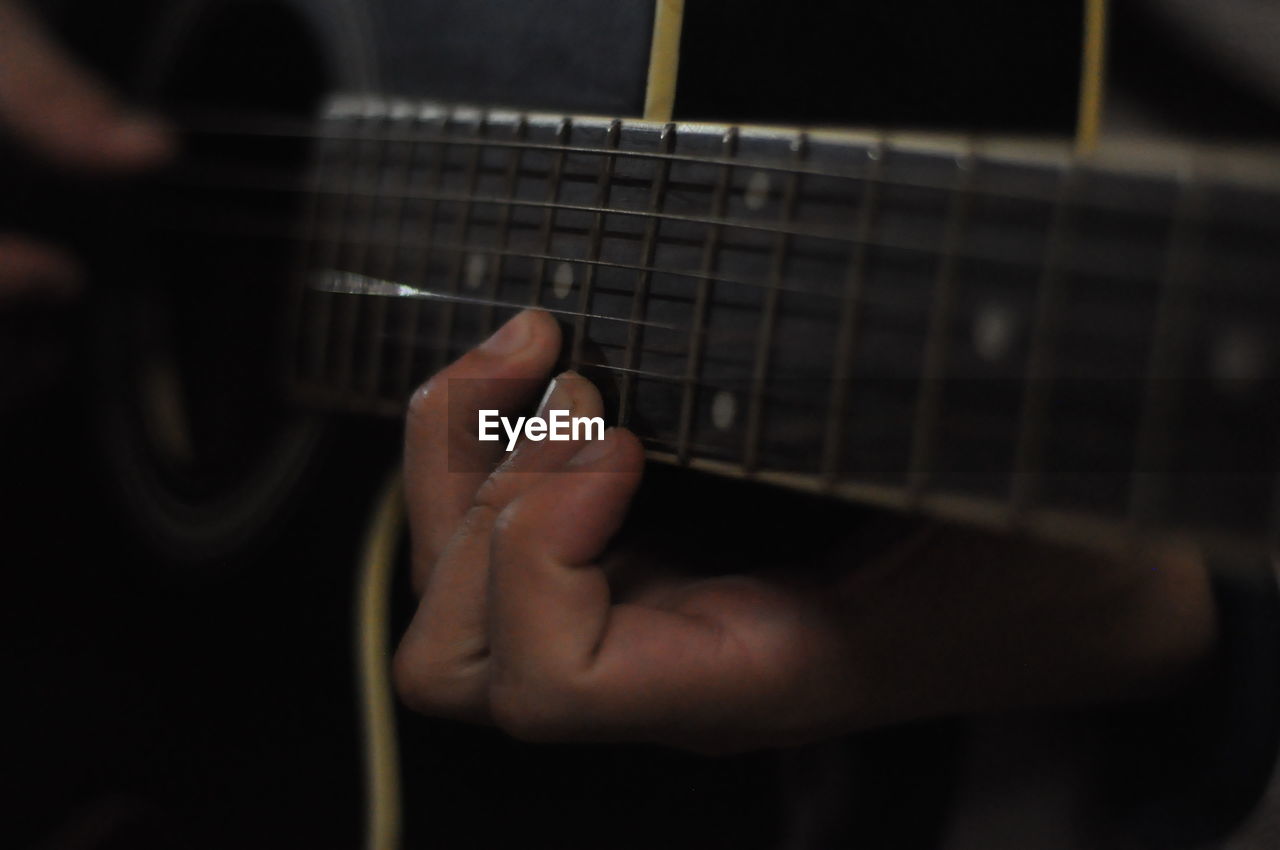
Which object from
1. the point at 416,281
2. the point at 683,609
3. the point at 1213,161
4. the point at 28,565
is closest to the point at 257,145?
the point at 416,281

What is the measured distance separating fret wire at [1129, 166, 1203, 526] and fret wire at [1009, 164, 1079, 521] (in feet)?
0.09

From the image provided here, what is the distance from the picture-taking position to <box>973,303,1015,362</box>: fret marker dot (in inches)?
11.5

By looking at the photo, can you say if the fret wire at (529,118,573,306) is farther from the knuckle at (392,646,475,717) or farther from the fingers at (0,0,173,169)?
the fingers at (0,0,173,169)

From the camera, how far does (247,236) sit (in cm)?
69

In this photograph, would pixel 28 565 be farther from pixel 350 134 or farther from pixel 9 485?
pixel 350 134

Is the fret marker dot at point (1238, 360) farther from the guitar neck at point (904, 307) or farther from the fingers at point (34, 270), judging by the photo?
the fingers at point (34, 270)

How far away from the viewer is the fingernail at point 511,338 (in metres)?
0.41

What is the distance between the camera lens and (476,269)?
18.2 inches

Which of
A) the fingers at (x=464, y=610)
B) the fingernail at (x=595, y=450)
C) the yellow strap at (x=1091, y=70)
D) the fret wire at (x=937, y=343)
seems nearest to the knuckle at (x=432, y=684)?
the fingers at (x=464, y=610)

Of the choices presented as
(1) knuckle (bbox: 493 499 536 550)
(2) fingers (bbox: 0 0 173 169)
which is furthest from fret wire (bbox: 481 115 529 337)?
(2) fingers (bbox: 0 0 173 169)

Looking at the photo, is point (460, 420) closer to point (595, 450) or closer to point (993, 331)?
point (595, 450)

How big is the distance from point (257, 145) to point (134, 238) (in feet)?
0.55

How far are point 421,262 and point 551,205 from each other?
4.1 inches

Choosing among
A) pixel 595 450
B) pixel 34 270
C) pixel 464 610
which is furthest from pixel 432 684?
pixel 34 270
